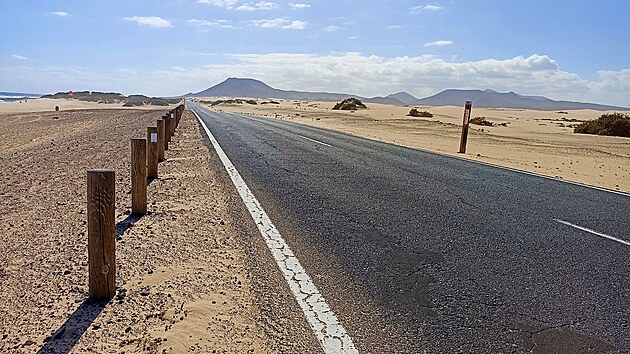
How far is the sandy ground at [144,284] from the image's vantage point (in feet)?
13.0

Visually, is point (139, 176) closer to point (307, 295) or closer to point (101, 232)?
point (101, 232)

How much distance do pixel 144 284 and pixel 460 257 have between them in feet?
10.8

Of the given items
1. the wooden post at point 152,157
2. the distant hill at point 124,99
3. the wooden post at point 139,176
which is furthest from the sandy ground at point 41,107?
the wooden post at point 139,176

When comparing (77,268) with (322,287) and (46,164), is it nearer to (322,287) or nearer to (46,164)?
(322,287)

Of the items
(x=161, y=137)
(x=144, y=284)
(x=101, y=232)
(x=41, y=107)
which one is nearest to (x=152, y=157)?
(x=161, y=137)

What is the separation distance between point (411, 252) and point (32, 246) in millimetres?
4192

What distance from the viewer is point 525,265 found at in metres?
5.94

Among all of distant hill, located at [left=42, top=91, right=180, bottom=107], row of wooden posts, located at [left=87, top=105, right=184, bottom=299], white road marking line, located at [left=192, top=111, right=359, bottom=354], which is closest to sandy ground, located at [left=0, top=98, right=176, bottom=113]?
distant hill, located at [left=42, top=91, right=180, bottom=107]

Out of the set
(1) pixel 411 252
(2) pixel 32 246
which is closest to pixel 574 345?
(1) pixel 411 252

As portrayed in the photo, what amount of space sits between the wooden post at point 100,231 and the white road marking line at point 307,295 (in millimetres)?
1567

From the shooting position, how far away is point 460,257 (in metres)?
6.14

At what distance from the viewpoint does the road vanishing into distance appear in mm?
4297

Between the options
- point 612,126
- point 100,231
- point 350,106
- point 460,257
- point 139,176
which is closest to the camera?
point 100,231

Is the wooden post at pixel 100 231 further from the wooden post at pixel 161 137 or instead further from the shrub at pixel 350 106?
the shrub at pixel 350 106
